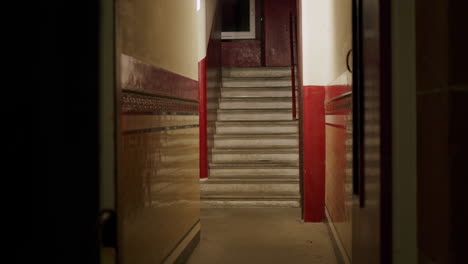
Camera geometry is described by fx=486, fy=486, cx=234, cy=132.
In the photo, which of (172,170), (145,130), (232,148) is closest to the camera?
(145,130)

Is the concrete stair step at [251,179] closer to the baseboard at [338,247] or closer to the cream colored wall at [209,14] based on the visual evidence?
the baseboard at [338,247]

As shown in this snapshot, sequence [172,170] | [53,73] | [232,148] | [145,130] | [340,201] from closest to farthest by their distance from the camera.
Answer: [53,73] → [145,130] → [172,170] → [340,201] → [232,148]

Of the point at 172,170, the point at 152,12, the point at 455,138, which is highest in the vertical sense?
the point at 152,12

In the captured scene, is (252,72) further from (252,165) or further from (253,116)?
(252,165)

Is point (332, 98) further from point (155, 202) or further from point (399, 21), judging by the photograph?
point (399, 21)

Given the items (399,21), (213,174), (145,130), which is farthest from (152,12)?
(213,174)

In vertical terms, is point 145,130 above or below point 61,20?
below

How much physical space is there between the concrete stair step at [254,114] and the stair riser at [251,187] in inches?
65.7

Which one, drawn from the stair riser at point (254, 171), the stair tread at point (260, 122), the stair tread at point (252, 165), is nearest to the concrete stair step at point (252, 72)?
the stair tread at point (260, 122)

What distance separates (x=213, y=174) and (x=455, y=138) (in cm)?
492

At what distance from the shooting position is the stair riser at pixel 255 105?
722 centimetres

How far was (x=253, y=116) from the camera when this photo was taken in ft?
23.3

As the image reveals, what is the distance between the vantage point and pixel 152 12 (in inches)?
104

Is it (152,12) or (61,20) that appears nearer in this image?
(61,20)
